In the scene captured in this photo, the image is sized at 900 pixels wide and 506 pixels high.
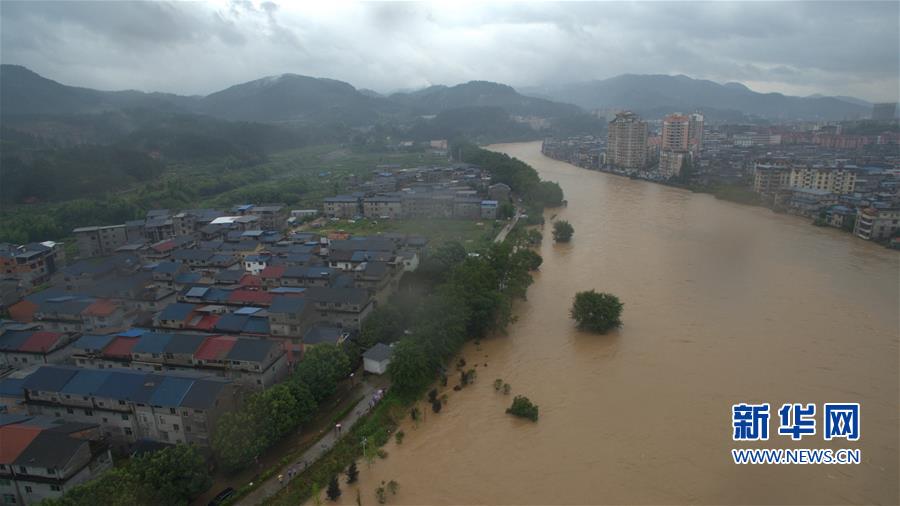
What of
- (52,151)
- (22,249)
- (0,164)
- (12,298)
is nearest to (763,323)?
(12,298)

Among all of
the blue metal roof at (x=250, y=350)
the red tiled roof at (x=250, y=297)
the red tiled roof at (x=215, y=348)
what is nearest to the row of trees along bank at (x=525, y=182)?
the red tiled roof at (x=250, y=297)

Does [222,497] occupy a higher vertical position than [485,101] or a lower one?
lower

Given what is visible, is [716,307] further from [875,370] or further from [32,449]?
[32,449]

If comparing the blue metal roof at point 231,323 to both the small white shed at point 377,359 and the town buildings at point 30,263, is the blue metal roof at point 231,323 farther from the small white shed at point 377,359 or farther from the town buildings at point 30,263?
the town buildings at point 30,263

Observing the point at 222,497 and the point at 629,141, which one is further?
the point at 629,141

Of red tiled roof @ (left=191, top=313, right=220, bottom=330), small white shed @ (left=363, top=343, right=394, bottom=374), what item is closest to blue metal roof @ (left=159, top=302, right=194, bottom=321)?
red tiled roof @ (left=191, top=313, right=220, bottom=330)

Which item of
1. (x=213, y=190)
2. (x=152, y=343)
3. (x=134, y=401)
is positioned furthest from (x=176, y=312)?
(x=213, y=190)

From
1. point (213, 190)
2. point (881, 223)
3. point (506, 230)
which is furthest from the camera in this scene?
point (213, 190)

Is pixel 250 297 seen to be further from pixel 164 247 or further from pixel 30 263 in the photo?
pixel 30 263
